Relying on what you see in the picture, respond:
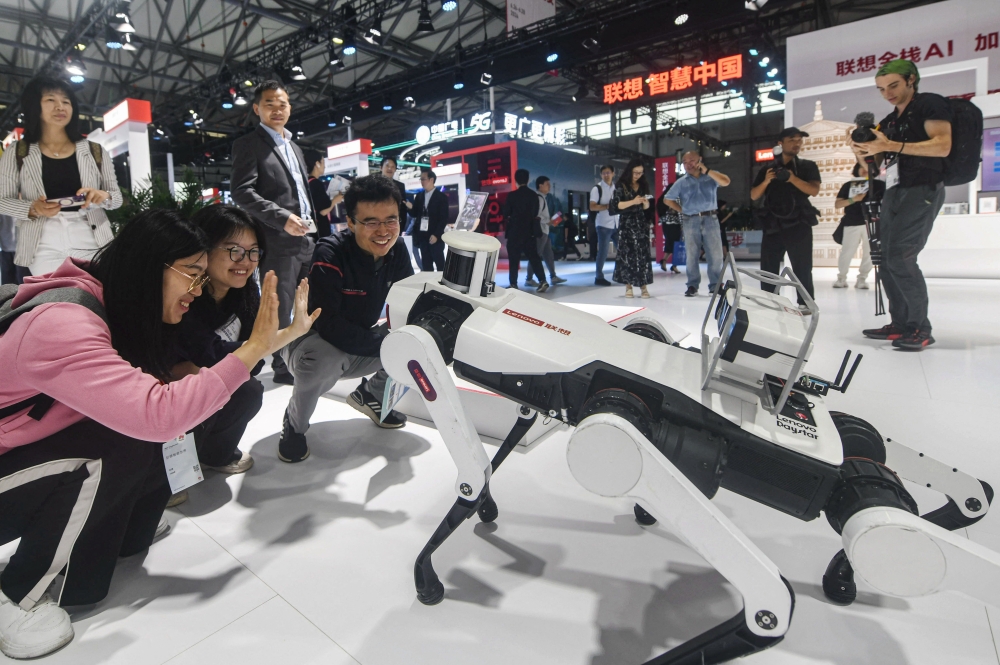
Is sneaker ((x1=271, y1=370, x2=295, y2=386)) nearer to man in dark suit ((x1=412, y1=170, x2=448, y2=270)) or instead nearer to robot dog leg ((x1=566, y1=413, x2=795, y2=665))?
robot dog leg ((x1=566, y1=413, x2=795, y2=665))

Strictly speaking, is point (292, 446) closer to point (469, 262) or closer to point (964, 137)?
point (469, 262)

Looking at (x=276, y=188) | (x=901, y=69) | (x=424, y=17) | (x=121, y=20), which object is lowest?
(x=276, y=188)

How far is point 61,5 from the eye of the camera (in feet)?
35.5

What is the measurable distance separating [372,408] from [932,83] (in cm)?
751

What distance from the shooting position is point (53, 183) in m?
2.34

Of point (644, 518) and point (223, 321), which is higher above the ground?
point (223, 321)

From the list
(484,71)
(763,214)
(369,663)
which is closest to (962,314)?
(763,214)

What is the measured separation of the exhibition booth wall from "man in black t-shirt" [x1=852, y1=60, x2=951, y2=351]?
12.8 feet

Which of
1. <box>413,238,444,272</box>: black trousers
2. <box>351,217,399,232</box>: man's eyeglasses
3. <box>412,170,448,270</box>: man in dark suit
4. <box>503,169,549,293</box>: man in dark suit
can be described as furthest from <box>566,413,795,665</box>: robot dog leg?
<box>413,238,444,272</box>: black trousers

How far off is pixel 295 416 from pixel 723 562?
1.48 meters

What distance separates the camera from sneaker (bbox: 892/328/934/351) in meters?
3.00

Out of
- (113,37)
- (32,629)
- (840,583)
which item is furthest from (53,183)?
(113,37)

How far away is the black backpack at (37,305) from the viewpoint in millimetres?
987

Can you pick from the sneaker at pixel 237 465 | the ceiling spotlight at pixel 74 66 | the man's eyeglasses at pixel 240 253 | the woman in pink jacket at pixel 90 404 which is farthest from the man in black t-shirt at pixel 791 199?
the ceiling spotlight at pixel 74 66
